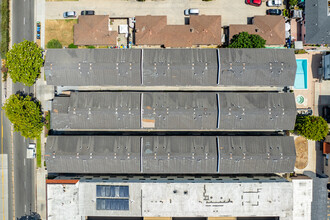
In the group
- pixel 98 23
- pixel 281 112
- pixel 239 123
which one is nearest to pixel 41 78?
pixel 98 23

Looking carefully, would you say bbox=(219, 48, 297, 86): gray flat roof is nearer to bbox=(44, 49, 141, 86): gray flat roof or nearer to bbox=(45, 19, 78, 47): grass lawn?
bbox=(44, 49, 141, 86): gray flat roof

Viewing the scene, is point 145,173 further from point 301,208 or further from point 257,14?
point 257,14

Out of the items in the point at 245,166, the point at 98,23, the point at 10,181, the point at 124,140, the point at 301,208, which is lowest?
the point at 301,208

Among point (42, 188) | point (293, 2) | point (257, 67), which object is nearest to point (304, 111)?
point (257, 67)

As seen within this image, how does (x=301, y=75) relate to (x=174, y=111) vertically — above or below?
above

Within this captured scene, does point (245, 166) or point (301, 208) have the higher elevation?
point (245, 166)

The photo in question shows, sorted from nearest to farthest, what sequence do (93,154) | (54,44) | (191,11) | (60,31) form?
(93,154) → (191,11) → (54,44) → (60,31)

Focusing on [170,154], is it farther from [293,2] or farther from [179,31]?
[293,2]
